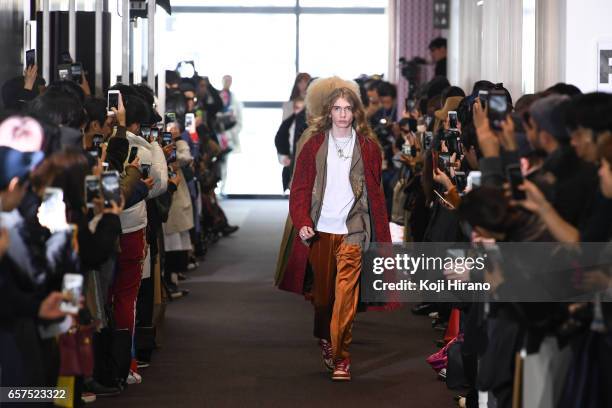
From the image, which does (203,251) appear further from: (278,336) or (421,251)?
(421,251)

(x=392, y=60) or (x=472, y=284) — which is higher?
(x=392, y=60)

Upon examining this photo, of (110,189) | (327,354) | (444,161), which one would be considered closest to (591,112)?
(110,189)

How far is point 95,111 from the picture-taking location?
554 centimetres

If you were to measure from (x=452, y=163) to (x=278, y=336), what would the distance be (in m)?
2.26

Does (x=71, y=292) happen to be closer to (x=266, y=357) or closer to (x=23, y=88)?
(x=23, y=88)

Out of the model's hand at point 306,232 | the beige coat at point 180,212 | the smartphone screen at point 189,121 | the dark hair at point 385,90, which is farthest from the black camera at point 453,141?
the dark hair at point 385,90

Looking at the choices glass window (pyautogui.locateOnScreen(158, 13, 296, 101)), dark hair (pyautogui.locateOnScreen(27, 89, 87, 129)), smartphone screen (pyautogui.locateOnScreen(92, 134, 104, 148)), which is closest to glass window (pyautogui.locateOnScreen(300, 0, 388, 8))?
glass window (pyautogui.locateOnScreen(158, 13, 296, 101))

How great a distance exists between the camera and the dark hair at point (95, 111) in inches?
218

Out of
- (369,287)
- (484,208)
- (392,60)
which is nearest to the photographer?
(484,208)

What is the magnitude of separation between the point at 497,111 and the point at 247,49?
14108 millimetres

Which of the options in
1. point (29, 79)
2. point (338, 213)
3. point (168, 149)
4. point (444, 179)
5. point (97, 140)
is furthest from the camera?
point (168, 149)

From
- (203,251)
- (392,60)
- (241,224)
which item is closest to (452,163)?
(203,251)

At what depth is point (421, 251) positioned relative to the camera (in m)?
6.93

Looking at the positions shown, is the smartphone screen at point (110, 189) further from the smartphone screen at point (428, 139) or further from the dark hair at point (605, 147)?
the smartphone screen at point (428, 139)
